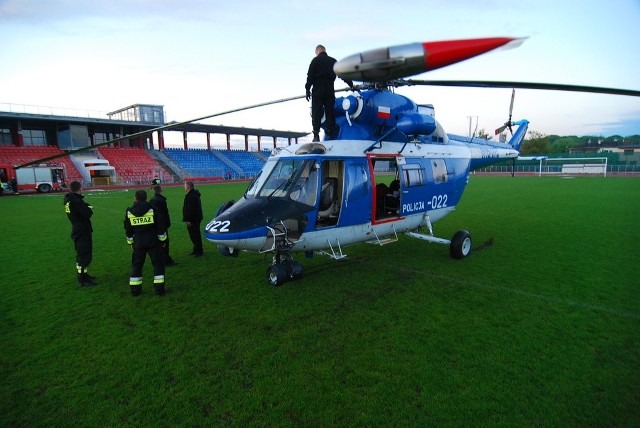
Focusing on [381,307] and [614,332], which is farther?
[381,307]

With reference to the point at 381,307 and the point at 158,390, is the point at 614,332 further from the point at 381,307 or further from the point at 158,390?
the point at 158,390

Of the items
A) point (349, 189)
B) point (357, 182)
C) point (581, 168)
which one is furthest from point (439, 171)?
point (581, 168)

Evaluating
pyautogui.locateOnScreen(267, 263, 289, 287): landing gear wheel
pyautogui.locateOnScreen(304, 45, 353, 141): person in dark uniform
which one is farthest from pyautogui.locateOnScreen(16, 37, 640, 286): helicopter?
pyautogui.locateOnScreen(304, 45, 353, 141): person in dark uniform

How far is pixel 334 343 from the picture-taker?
4.56 metres

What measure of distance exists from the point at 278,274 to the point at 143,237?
8.18 ft

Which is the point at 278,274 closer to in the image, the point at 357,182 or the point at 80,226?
the point at 357,182

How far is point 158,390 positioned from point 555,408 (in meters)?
3.97

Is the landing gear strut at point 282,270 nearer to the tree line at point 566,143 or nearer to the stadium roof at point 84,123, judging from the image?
the stadium roof at point 84,123

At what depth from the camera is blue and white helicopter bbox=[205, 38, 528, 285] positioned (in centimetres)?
598

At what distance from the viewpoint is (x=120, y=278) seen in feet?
24.0

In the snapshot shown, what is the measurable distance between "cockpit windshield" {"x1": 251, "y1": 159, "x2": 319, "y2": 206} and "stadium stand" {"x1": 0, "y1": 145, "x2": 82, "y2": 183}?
4108 centimetres

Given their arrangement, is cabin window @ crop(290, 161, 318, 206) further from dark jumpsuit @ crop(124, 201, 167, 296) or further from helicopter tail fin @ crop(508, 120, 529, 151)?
helicopter tail fin @ crop(508, 120, 529, 151)

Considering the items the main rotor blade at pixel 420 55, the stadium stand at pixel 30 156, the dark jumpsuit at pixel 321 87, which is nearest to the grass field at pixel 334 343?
the main rotor blade at pixel 420 55

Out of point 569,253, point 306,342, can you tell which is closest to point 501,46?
point 306,342
